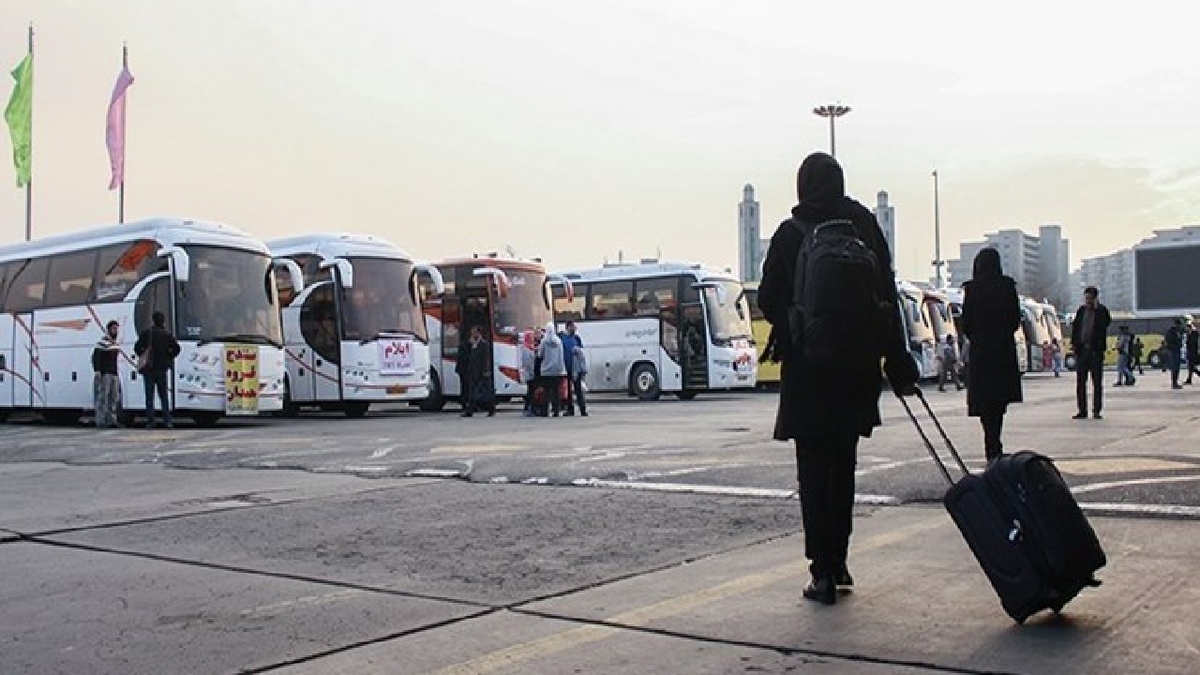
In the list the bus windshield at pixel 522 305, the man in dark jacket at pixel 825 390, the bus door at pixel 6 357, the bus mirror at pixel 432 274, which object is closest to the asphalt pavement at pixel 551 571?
the man in dark jacket at pixel 825 390

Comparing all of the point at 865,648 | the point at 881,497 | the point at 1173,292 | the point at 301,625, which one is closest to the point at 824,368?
the point at 865,648

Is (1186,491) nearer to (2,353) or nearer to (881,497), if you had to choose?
(881,497)

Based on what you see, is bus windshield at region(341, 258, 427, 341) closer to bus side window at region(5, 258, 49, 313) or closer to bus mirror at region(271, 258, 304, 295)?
bus mirror at region(271, 258, 304, 295)

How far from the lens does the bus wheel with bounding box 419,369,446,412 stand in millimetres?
28469

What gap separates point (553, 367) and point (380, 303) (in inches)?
168

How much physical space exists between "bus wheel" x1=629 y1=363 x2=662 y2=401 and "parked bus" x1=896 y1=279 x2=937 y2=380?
→ 1078 centimetres

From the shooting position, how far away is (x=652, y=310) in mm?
33156

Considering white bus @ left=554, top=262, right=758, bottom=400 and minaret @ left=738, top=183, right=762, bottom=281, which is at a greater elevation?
minaret @ left=738, top=183, right=762, bottom=281

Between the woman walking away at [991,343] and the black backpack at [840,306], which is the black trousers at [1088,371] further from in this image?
the black backpack at [840,306]

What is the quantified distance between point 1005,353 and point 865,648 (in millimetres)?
6160

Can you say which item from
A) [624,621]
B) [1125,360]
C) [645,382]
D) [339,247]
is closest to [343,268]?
[339,247]

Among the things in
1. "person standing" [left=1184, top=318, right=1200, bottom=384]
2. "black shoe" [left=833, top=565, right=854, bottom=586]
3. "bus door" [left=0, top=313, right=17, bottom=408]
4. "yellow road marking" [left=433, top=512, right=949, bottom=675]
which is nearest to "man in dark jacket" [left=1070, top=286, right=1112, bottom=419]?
"yellow road marking" [left=433, top=512, right=949, bottom=675]

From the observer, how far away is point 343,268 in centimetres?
2420

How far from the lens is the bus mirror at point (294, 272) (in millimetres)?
24031
